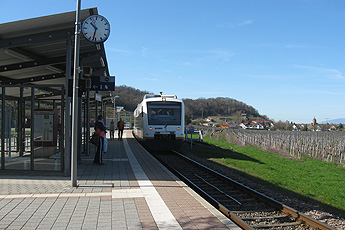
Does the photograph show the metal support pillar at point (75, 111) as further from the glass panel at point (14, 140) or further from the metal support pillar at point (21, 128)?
the metal support pillar at point (21, 128)

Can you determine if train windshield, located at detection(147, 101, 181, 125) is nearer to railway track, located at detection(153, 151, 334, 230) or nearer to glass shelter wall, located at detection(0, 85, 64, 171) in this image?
railway track, located at detection(153, 151, 334, 230)

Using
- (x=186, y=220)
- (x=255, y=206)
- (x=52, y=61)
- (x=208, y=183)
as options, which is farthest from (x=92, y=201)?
(x=52, y=61)

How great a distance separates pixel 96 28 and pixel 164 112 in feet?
30.6

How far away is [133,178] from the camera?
368 inches

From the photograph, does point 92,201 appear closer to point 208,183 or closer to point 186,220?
point 186,220

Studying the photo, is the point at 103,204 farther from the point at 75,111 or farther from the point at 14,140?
the point at 14,140

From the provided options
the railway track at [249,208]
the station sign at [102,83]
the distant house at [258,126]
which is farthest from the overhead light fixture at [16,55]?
the distant house at [258,126]

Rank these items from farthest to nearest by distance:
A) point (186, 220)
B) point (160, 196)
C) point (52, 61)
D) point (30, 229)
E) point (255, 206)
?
point (52, 61), point (255, 206), point (160, 196), point (186, 220), point (30, 229)

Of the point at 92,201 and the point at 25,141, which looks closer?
the point at 92,201

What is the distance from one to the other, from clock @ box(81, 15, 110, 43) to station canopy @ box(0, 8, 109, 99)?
27 cm

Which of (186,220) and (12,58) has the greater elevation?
(12,58)

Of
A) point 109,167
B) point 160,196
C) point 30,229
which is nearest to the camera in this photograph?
point 30,229

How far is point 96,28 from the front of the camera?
8.46 meters

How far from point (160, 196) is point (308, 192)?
19.3 feet
